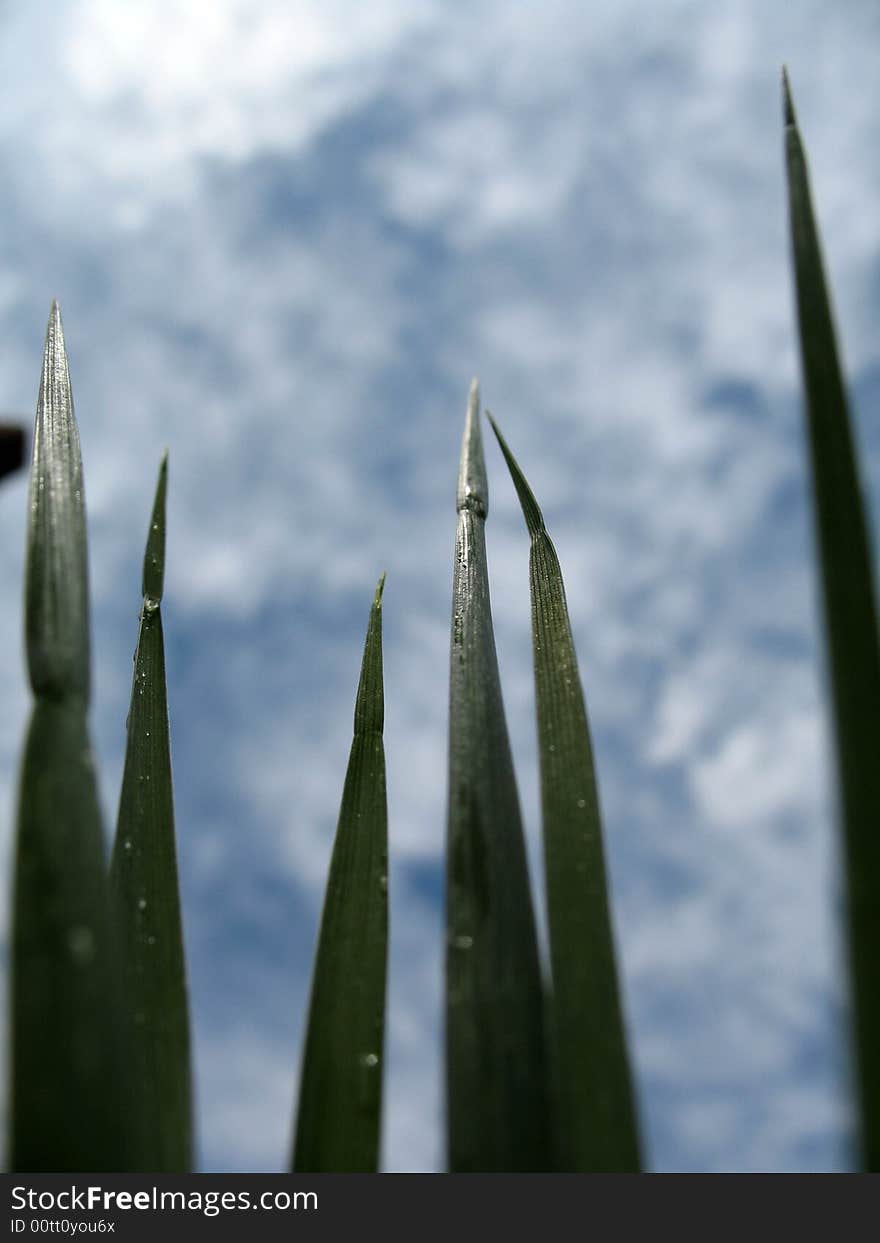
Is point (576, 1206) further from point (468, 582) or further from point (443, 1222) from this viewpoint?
point (468, 582)

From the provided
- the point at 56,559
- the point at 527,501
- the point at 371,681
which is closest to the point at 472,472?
the point at 527,501

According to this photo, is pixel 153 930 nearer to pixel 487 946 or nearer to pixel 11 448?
pixel 487 946

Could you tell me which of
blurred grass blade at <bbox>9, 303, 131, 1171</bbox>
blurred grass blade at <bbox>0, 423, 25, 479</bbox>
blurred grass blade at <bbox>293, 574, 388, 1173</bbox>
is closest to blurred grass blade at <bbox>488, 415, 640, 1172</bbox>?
blurred grass blade at <bbox>293, 574, 388, 1173</bbox>

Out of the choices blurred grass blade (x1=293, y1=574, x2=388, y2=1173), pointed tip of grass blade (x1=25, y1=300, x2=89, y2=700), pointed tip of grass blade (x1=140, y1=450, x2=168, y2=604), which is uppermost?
pointed tip of grass blade (x1=140, y1=450, x2=168, y2=604)

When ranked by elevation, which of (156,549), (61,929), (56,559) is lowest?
(61,929)

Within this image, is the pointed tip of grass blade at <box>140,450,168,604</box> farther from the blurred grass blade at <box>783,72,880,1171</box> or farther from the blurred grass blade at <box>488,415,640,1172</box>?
the blurred grass blade at <box>783,72,880,1171</box>

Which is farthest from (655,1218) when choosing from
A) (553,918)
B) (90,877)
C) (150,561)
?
(150,561)

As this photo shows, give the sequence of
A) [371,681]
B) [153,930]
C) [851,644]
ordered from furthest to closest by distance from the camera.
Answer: [371,681], [153,930], [851,644]

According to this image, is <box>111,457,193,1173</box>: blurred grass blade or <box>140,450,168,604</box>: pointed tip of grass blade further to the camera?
<box>140,450,168,604</box>: pointed tip of grass blade
